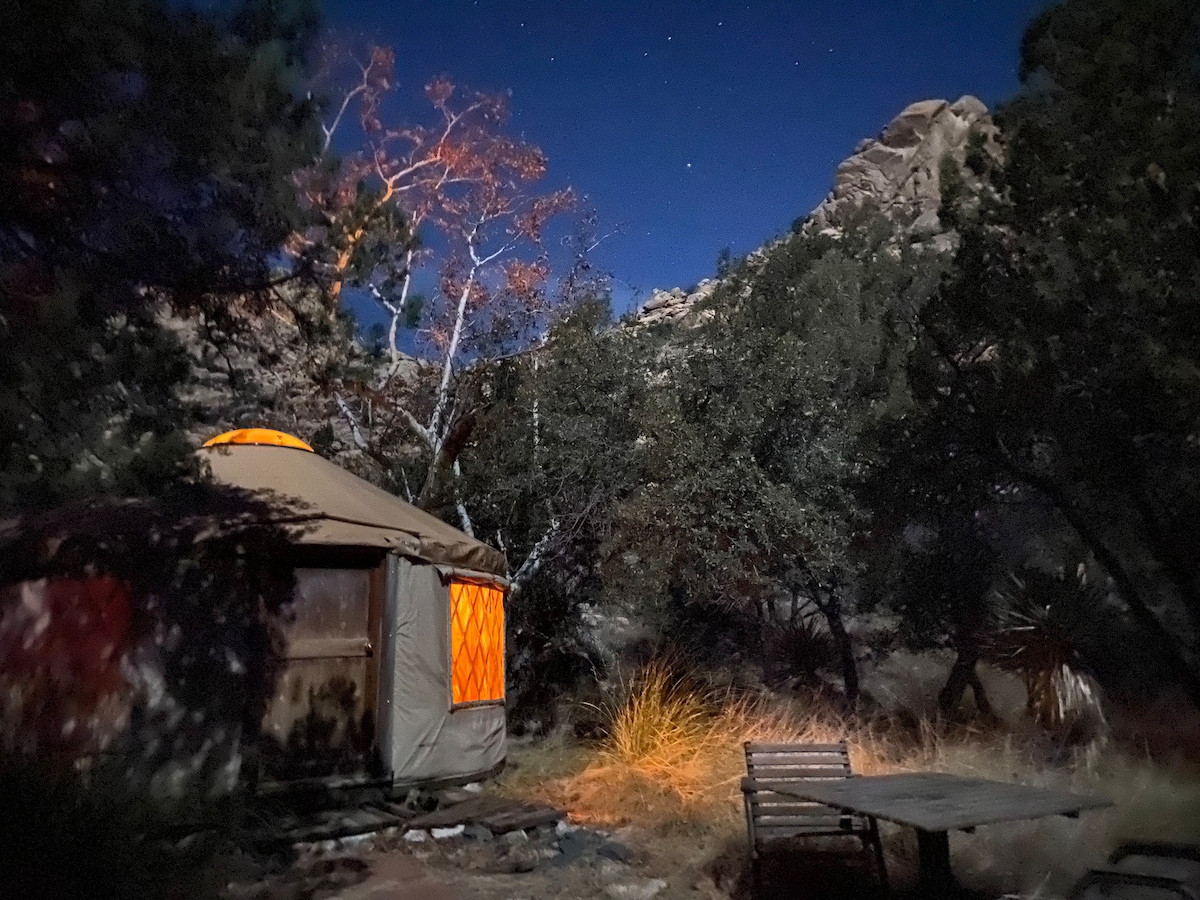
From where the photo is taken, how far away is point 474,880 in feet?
14.9

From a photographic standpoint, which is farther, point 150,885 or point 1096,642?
point 1096,642

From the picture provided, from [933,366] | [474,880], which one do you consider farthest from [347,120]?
[474,880]

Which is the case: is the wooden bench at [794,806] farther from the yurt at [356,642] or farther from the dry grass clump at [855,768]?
the yurt at [356,642]

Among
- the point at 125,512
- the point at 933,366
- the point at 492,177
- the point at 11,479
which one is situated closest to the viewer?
the point at 11,479

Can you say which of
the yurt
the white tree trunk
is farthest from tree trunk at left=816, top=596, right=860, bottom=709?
the white tree trunk

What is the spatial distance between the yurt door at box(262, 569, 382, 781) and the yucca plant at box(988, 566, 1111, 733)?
543cm

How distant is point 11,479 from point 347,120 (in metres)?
5.95

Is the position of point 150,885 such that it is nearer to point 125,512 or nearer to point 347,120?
point 125,512

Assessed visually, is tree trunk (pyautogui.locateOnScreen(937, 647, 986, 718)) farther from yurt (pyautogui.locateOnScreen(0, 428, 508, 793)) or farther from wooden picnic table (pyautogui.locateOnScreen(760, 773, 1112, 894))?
wooden picnic table (pyautogui.locateOnScreen(760, 773, 1112, 894))

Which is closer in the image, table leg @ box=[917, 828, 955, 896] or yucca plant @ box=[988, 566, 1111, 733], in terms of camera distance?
table leg @ box=[917, 828, 955, 896]

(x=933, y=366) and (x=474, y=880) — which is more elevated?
(x=933, y=366)

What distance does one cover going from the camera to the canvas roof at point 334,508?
590 centimetres

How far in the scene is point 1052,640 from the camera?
7617 mm

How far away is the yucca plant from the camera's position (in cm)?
736
